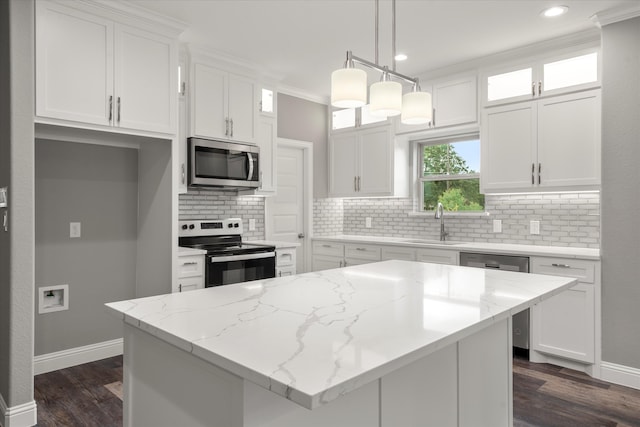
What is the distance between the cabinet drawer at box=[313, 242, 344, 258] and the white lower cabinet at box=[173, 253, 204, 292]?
1.84 m

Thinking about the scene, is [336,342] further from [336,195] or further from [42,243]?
[336,195]

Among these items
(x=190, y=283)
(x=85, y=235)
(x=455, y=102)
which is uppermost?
(x=455, y=102)

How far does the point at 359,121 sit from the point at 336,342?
4.28 m

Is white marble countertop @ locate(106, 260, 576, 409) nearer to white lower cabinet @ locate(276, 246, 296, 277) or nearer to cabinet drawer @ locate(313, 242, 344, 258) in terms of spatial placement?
white lower cabinet @ locate(276, 246, 296, 277)

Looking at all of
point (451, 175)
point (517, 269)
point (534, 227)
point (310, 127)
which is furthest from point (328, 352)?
point (310, 127)

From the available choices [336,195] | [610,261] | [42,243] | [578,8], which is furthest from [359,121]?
[42,243]

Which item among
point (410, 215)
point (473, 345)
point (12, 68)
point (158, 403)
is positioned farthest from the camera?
point (410, 215)

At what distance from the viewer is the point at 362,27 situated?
3434mm

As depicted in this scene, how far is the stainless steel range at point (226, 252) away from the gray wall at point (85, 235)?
0.41 metres

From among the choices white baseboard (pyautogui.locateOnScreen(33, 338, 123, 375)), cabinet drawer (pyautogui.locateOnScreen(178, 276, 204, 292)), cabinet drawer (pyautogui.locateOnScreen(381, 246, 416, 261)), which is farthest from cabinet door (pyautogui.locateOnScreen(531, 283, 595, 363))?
white baseboard (pyautogui.locateOnScreen(33, 338, 123, 375))

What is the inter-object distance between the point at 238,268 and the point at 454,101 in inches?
105

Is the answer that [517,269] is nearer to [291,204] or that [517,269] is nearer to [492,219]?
[492,219]

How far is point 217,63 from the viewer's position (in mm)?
3947

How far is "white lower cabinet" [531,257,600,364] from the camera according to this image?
10.5ft
